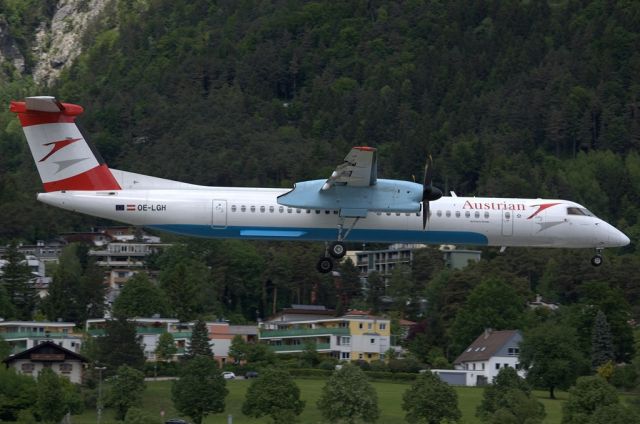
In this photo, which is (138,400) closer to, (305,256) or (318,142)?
(305,256)

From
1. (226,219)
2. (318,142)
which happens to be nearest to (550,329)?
(226,219)

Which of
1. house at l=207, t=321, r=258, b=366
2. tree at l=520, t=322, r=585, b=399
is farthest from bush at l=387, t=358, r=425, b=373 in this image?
house at l=207, t=321, r=258, b=366

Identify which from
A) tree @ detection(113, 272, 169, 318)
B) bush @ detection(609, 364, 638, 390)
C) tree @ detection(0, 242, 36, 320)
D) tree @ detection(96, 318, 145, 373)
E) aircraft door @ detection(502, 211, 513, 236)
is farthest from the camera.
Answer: tree @ detection(0, 242, 36, 320)

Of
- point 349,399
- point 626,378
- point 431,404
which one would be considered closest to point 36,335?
point 349,399

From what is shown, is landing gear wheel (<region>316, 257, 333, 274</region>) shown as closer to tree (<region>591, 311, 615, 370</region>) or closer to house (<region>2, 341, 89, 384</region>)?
house (<region>2, 341, 89, 384</region>)

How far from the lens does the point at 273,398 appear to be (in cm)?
7788

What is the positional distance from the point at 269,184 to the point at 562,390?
8098 cm

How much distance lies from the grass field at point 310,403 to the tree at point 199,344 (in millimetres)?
2625

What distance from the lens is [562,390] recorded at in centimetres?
9350

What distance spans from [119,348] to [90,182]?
4731cm

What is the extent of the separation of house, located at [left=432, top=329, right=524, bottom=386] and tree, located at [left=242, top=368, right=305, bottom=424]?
73.3 ft

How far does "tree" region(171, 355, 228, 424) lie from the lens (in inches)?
3127

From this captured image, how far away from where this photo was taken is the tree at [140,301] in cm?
11650

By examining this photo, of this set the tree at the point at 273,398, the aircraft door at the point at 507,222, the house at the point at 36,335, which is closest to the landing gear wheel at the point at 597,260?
the aircraft door at the point at 507,222
